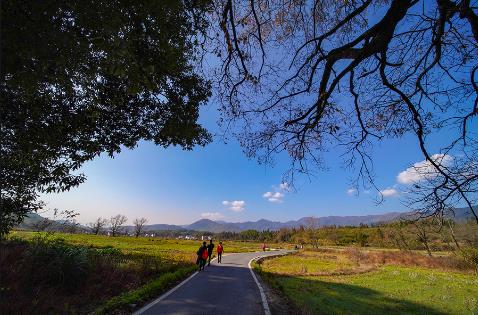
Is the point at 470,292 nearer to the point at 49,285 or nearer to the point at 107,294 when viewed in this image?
the point at 107,294

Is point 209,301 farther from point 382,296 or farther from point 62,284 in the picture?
point 382,296

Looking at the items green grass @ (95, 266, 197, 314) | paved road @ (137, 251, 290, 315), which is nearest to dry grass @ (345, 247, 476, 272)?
paved road @ (137, 251, 290, 315)

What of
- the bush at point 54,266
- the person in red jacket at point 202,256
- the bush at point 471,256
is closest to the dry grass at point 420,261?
the bush at point 471,256

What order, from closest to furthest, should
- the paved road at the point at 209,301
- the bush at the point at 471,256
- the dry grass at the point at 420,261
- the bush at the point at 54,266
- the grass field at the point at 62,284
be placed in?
the grass field at the point at 62,284, the paved road at the point at 209,301, the bush at the point at 54,266, the bush at the point at 471,256, the dry grass at the point at 420,261

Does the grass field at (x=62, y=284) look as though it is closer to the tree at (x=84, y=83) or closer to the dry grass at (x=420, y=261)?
the tree at (x=84, y=83)

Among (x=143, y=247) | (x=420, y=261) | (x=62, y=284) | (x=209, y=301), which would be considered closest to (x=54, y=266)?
(x=62, y=284)

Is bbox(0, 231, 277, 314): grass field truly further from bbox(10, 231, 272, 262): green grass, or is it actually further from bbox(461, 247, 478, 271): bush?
bbox(461, 247, 478, 271): bush

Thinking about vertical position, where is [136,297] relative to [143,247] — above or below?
below

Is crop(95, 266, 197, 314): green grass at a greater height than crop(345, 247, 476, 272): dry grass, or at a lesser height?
lesser

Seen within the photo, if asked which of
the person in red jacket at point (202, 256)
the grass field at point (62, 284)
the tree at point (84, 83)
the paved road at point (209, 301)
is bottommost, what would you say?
the paved road at point (209, 301)

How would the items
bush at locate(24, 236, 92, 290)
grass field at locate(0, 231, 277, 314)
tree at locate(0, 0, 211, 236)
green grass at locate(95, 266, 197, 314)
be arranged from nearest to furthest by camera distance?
tree at locate(0, 0, 211, 236), grass field at locate(0, 231, 277, 314), green grass at locate(95, 266, 197, 314), bush at locate(24, 236, 92, 290)

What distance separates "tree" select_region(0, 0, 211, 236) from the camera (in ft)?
13.4

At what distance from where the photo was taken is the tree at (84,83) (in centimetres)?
409

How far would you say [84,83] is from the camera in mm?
4914
